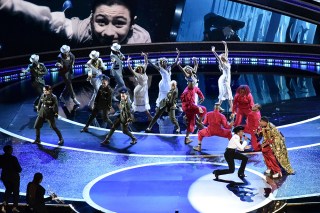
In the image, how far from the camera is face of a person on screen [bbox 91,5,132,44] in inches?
935

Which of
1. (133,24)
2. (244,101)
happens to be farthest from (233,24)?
(244,101)

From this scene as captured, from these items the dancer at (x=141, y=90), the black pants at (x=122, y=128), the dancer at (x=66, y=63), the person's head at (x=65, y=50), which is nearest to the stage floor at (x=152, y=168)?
the black pants at (x=122, y=128)

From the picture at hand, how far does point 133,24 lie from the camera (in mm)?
24078

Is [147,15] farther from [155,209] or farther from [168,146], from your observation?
[155,209]

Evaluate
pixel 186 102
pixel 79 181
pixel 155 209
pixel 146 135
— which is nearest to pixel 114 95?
pixel 146 135

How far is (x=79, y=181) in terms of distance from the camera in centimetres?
1273

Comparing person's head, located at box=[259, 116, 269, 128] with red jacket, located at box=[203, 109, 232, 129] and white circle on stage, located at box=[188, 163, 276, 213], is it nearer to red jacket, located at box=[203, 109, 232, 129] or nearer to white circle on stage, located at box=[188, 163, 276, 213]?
white circle on stage, located at box=[188, 163, 276, 213]

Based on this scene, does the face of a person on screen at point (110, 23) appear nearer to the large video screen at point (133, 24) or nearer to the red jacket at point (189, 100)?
the large video screen at point (133, 24)

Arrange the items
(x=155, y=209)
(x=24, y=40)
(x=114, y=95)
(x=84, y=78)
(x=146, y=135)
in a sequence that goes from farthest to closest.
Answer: (x=24, y=40), (x=84, y=78), (x=114, y=95), (x=146, y=135), (x=155, y=209)

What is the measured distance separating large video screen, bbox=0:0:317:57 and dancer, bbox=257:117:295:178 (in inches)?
480

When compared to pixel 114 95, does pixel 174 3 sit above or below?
above

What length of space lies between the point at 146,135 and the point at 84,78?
6.91m

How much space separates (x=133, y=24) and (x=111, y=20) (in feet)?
2.62

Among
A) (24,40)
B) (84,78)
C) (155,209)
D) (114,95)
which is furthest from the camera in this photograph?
(24,40)
